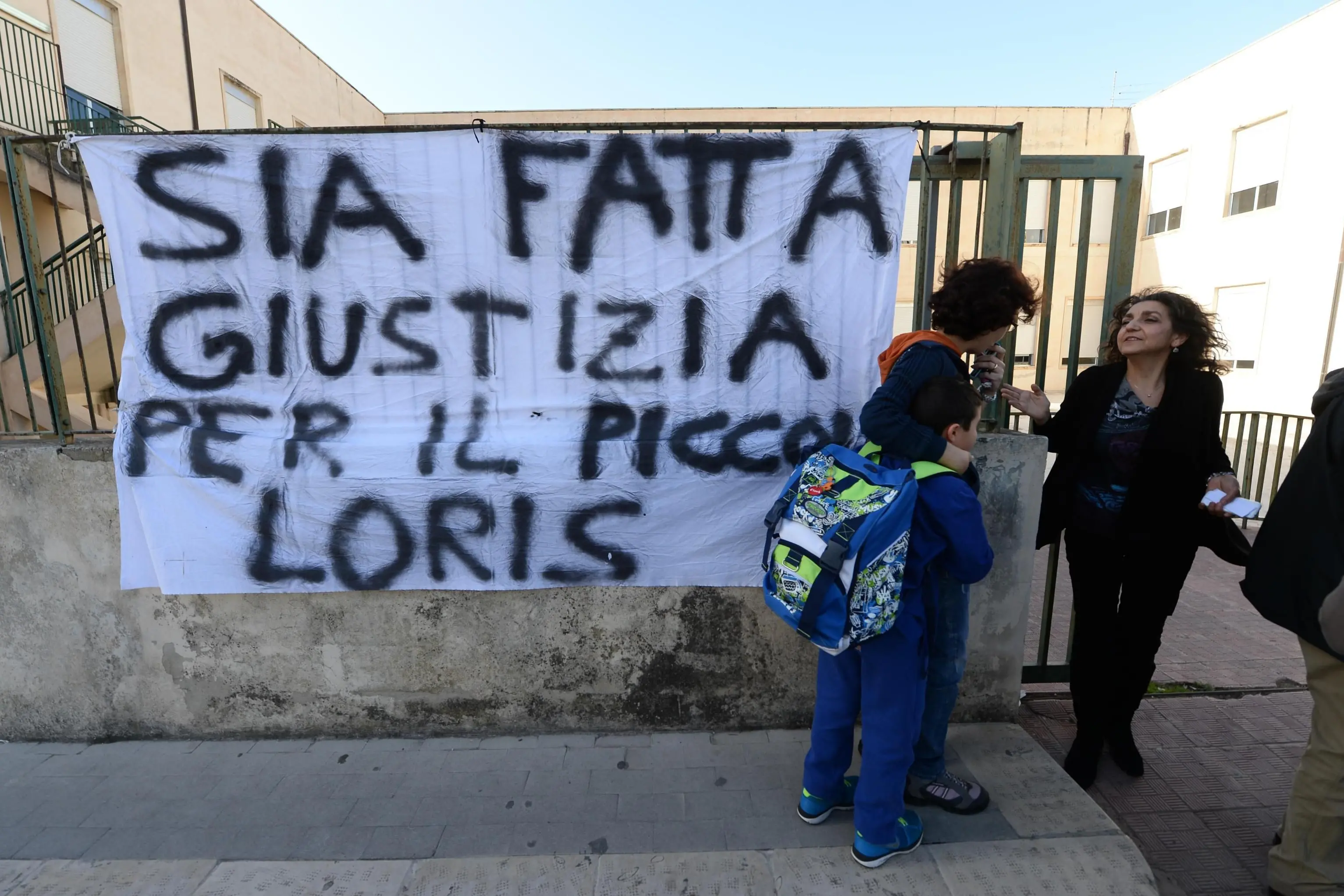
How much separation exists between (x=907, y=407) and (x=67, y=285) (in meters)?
10.4

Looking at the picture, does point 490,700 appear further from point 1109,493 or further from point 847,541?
point 1109,493

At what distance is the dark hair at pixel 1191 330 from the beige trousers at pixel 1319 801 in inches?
40.9

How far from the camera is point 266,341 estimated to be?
2799 mm

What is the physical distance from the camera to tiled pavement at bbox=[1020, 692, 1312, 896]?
239cm

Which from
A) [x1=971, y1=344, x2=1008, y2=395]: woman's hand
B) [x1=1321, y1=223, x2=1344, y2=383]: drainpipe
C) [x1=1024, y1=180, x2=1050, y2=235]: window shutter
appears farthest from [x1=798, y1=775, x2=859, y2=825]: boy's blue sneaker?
[x1=1024, y1=180, x2=1050, y2=235]: window shutter

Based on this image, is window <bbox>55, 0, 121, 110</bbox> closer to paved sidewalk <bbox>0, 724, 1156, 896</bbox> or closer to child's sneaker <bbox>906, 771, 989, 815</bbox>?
paved sidewalk <bbox>0, 724, 1156, 896</bbox>

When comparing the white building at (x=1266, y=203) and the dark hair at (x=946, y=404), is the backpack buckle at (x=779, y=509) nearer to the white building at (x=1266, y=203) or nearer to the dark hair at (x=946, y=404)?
the dark hair at (x=946, y=404)

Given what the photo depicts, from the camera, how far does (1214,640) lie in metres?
4.19

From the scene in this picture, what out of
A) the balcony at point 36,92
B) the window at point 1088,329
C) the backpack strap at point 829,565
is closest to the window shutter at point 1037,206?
the window at point 1088,329

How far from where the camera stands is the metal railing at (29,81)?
32.3 feet

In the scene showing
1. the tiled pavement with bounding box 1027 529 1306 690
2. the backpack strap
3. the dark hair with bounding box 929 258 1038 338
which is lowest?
the tiled pavement with bounding box 1027 529 1306 690

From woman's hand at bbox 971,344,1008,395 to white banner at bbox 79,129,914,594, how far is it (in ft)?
1.19

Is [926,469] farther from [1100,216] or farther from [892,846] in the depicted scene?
[1100,216]

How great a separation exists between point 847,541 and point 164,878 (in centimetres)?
249
